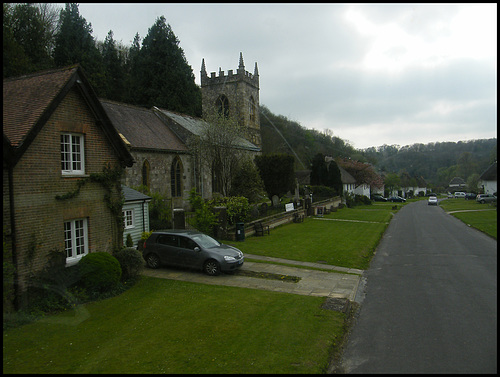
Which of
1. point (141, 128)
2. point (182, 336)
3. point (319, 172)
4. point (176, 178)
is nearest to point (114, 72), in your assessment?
point (141, 128)

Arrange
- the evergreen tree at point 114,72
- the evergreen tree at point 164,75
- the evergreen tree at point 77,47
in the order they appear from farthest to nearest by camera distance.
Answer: the evergreen tree at point 114,72 → the evergreen tree at point 164,75 → the evergreen tree at point 77,47

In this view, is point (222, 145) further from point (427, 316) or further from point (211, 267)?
point (427, 316)

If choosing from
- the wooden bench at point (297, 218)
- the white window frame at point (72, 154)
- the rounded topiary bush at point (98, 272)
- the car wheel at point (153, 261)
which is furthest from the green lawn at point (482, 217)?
the wooden bench at point (297, 218)

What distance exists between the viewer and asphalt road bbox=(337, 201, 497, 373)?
24.0ft

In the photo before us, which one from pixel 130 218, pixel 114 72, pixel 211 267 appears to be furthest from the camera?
pixel 114 72

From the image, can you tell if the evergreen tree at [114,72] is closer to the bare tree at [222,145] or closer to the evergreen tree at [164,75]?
the evergreen tree at [164,75]

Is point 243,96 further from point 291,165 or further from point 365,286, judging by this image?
point 365,286

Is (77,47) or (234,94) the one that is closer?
(77,47)

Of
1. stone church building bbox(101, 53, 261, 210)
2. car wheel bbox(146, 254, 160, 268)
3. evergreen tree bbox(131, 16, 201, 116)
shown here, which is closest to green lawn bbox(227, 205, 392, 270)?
car wheel bbox(146, 254, 160, 268)

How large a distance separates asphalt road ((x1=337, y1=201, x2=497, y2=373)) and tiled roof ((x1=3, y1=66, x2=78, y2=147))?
433 inches

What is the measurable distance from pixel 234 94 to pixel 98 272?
132 feet

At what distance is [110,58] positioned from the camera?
174 ft

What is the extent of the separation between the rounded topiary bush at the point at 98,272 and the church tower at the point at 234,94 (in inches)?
1469

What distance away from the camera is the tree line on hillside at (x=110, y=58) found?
37.9m
